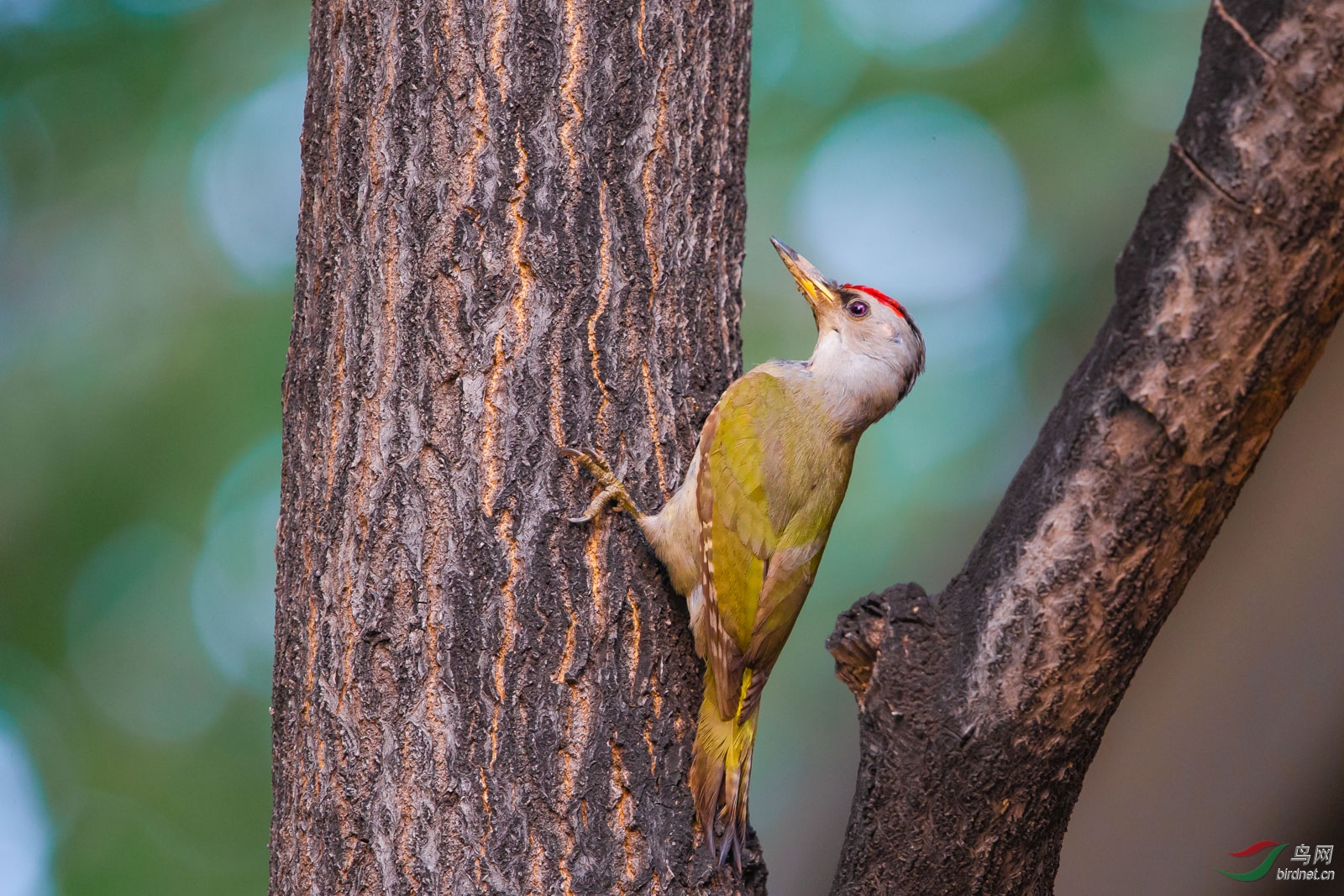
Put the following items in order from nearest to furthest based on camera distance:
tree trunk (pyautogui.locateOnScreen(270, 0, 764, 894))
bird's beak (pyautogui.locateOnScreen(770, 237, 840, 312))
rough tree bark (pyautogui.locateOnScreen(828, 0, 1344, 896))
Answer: rough tree bark (pyautogui.locateOnScreen(828, 0, 1344, 896)), tree trunk (pyautogui.locateOnScreen(270, 0, 764, 894)), bird's beak (pyautogui.locateOnScreen(770, 237, 840, 312))

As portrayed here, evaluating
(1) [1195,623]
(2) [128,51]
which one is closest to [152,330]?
(2) [128,51]

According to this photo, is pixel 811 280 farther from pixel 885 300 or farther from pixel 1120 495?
pixel 1120 495

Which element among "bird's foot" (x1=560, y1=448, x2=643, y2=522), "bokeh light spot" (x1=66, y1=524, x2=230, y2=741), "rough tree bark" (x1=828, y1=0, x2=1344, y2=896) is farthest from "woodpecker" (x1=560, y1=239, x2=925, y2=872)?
"bokeh light spot" (x1=66, y1=524, x2=230, y2=741)

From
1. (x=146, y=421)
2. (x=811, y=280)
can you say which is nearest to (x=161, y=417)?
(x=146, y=421)

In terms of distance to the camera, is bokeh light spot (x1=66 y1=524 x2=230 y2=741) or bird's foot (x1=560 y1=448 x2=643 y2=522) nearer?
bird's foot (x1=560 y1=448 x2=643 y2=522)

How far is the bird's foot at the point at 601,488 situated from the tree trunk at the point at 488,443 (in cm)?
4

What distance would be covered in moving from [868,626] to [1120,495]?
0.56 metres

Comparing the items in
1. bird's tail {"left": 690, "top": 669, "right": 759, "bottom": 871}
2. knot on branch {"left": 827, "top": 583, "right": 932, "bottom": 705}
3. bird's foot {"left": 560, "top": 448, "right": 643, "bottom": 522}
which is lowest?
bird's tail {"left": 690, "top": 669, "right": 759, "bottom": 871}

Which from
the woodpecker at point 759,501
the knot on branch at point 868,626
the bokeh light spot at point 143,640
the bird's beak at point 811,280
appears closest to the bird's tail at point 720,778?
the woodpecker at point 759,501

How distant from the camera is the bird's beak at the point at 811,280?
3.70 m

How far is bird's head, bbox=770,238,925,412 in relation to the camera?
3.56m

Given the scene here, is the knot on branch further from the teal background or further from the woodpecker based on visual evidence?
the teal background

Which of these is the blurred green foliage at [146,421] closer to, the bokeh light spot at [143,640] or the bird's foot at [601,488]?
the bokeh light spot at [143,640]

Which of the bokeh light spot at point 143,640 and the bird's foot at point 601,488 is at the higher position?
the bokeh light spot at point 143,640
